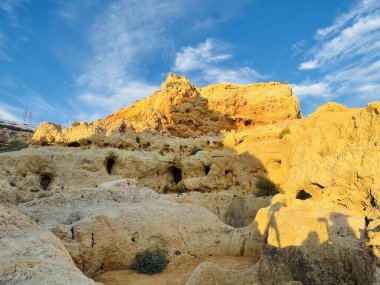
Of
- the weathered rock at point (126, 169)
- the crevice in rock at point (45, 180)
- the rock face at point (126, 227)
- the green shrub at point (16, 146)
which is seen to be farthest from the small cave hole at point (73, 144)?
the rock face at point (126, 227)

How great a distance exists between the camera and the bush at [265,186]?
23303 millimetres

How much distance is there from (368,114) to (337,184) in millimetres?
3294

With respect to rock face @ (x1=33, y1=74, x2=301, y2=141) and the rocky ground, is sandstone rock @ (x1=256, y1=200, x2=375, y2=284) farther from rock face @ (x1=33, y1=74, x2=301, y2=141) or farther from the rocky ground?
rock face @ (x1=33, y1=74, x2=301, y2=141)

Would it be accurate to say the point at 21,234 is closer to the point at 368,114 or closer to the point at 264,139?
the point at 368,114

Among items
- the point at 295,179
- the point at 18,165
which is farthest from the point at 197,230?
the point at 18,165

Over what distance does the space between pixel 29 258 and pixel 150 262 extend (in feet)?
17.7

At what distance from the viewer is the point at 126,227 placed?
444 inches

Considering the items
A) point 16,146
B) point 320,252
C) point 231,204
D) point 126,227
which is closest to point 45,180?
point 16,146

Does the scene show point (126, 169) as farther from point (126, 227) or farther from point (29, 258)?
point (29, 258)

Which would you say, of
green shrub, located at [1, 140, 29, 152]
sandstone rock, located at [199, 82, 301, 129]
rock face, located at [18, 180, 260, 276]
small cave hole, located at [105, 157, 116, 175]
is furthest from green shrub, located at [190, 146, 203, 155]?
sandstone rock, located at [199, 82, 301, 129]

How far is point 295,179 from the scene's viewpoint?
12.8 meters

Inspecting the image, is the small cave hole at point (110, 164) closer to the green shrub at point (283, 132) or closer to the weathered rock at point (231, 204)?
the weathered rock at point (231, 204)

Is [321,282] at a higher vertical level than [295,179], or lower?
lower

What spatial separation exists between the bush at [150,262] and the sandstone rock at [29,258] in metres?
3.71
